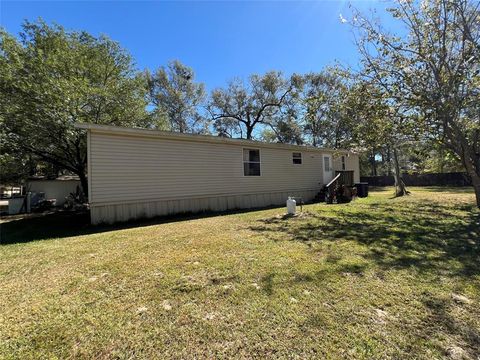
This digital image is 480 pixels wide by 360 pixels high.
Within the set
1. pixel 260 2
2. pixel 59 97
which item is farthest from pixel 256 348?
pixel 59 97

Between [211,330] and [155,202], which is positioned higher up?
[155,202]

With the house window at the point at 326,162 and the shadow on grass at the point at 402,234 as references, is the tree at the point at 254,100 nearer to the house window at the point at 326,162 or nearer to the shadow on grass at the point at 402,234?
the house window at the point at 326,162

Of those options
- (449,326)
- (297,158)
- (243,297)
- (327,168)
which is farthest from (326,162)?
(243,297)

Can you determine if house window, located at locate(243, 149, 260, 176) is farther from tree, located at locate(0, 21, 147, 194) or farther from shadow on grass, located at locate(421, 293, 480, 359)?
shadow on grass, located at locate(421, 293, 480, 359)

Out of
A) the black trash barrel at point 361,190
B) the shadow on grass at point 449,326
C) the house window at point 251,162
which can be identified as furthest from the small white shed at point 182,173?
the shadow on grass at point 449,326

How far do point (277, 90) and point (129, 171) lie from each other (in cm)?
2026

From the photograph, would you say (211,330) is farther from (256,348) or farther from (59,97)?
(59,97)

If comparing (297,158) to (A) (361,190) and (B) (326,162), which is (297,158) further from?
(A) (361,190)

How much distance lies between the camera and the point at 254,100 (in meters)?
25.3

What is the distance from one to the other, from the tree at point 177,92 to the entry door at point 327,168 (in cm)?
1490

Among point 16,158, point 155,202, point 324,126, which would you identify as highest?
point 324,126

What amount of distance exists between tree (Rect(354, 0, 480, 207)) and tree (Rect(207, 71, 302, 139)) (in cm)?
1660

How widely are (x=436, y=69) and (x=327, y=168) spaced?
25.8 ft

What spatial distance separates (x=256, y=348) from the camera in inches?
81.3
